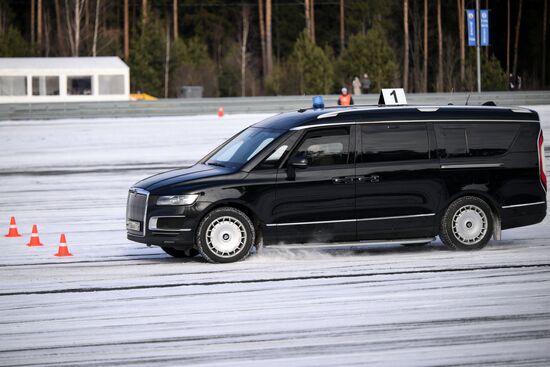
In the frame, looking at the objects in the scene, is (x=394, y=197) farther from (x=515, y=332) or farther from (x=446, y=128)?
(x=515, y=332)

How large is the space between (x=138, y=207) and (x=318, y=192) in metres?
2.05

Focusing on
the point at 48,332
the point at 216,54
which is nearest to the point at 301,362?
the point at 48,332

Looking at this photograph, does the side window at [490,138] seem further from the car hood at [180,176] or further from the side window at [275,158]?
the car hood at [180,176]

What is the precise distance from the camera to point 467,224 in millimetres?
13047

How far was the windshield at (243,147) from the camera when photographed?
1277 centimetres

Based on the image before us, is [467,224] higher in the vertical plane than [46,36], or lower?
lower

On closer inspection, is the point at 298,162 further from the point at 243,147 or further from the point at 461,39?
the point at 461,39

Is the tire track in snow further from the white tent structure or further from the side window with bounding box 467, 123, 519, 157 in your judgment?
the white tent structure

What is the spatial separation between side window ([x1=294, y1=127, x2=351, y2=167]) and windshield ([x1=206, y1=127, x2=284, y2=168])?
14.1 inches

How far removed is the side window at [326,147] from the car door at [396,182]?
18 centimetres

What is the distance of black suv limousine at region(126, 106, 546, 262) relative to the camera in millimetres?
12305

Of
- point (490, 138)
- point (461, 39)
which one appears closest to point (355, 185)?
point (490, 138)

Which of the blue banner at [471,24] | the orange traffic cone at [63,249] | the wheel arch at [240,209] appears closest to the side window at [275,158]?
the wheel arch at [240,209]

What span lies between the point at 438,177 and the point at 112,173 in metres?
12.8
